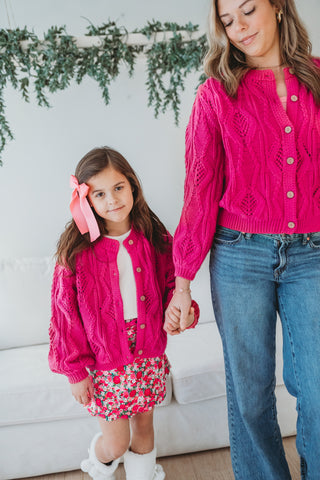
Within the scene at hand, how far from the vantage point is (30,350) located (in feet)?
7.29

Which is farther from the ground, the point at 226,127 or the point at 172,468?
the point at 226,127

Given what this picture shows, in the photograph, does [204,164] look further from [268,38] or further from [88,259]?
[88,259]

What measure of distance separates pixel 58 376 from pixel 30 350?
0.40 meters

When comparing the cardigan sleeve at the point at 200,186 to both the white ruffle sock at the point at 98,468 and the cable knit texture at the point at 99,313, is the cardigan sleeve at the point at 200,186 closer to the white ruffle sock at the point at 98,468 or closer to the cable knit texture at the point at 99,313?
the cable knit texture at the point at 99,313

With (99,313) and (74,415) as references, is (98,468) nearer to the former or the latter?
(74,415)

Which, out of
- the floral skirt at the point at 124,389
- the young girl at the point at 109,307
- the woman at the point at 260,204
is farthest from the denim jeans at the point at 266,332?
the floral skirt at the point at 124,389

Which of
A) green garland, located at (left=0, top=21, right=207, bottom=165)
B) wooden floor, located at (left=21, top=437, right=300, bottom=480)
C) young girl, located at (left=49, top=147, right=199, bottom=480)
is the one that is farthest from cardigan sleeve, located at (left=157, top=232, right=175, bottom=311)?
green garland, located at (left=0, top=21, right=207, bottom=165)

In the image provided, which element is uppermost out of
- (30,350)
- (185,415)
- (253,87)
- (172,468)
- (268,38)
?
(268,38)

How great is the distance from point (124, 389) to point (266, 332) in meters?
0.53

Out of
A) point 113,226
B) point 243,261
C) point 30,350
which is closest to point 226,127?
point 243,261

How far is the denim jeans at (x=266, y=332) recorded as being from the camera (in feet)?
3.97

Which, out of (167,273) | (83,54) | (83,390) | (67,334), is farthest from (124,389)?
(83,54)

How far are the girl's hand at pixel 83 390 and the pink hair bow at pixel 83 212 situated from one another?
0.47 meters

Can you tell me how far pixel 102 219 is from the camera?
154 centimetres
